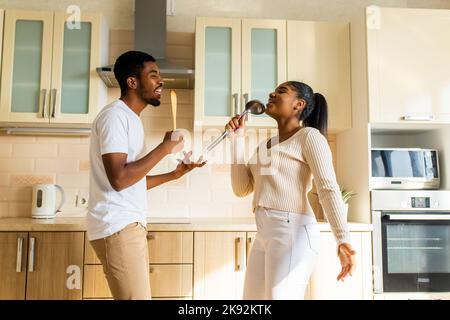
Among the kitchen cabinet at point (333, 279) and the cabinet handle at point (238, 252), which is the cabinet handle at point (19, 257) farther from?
the kitchen cabinet at point (333, 279)

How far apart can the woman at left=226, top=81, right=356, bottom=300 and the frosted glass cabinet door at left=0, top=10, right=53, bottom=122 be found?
5.09ft

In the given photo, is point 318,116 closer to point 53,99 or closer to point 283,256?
point 283,256

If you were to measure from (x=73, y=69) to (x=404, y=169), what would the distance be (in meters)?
2.10

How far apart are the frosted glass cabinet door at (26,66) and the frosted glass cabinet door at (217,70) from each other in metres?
0.92

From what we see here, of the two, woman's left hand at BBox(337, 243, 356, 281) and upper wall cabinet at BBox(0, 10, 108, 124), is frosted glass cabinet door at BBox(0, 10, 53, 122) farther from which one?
woman's left hand at BBox(337, 243, 356, 281)

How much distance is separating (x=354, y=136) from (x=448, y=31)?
833 millimetres

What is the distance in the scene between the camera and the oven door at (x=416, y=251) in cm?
230

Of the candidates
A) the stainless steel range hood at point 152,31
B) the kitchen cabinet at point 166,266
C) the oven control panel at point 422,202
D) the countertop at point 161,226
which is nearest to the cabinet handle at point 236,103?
the stainless steel range hood at point 152,31

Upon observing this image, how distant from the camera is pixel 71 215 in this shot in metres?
2.69

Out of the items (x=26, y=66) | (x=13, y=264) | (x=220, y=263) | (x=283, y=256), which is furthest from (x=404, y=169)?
(x=26, y=66)

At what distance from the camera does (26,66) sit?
8.11ft

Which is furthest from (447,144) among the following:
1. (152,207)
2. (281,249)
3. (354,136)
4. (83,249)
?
(83,249)

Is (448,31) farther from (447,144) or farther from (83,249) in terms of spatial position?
(83,249)

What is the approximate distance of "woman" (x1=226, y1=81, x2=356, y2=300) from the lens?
1.38 metres
